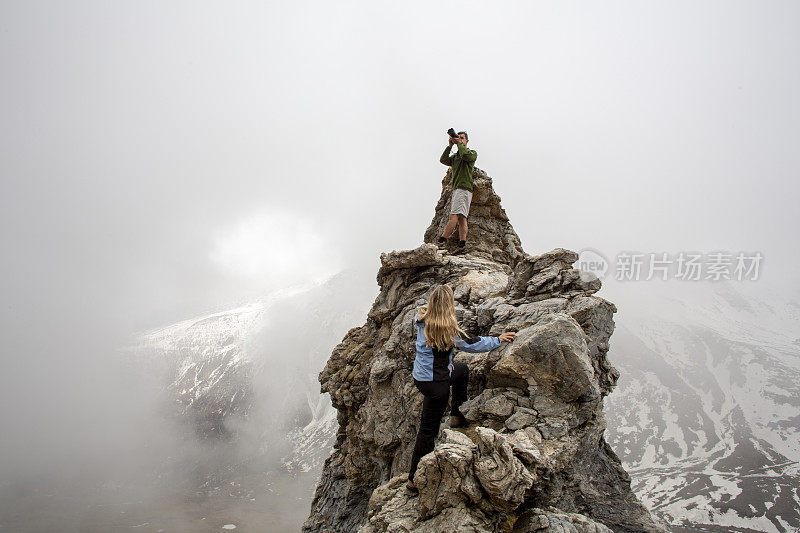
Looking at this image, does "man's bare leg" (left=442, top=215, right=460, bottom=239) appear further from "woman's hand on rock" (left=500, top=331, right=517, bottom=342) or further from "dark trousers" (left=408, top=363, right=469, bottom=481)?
"dark trousers" (left=408, top=363, right=469, bottom=481)

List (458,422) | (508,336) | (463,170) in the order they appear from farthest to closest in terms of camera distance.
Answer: (463,170)
(508,336)
(458,422)

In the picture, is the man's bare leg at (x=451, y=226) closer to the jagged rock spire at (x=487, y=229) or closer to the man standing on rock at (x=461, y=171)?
the man standing on rock at (x=461, y=171)

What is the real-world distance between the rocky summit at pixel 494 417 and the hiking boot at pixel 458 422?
1.01ft

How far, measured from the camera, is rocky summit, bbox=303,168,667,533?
26.9 ft

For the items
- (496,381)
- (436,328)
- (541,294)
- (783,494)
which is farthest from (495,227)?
(783,494)

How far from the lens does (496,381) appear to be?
11180mm

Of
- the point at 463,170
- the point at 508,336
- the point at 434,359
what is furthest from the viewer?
the point at 463,170

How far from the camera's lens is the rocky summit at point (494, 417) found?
8203 millimetres

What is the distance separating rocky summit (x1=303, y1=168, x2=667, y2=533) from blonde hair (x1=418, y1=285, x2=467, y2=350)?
2127 mm

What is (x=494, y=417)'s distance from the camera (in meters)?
10.5

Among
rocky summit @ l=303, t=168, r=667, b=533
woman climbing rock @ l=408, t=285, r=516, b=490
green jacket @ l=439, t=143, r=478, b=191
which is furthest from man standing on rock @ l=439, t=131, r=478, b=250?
woman climbing rock @ l=408, t=285, r=516, b=490

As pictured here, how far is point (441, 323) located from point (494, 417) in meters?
3.49

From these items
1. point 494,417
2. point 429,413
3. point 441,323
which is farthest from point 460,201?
point 429,413

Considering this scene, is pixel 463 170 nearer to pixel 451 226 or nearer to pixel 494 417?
pixel 451 226
